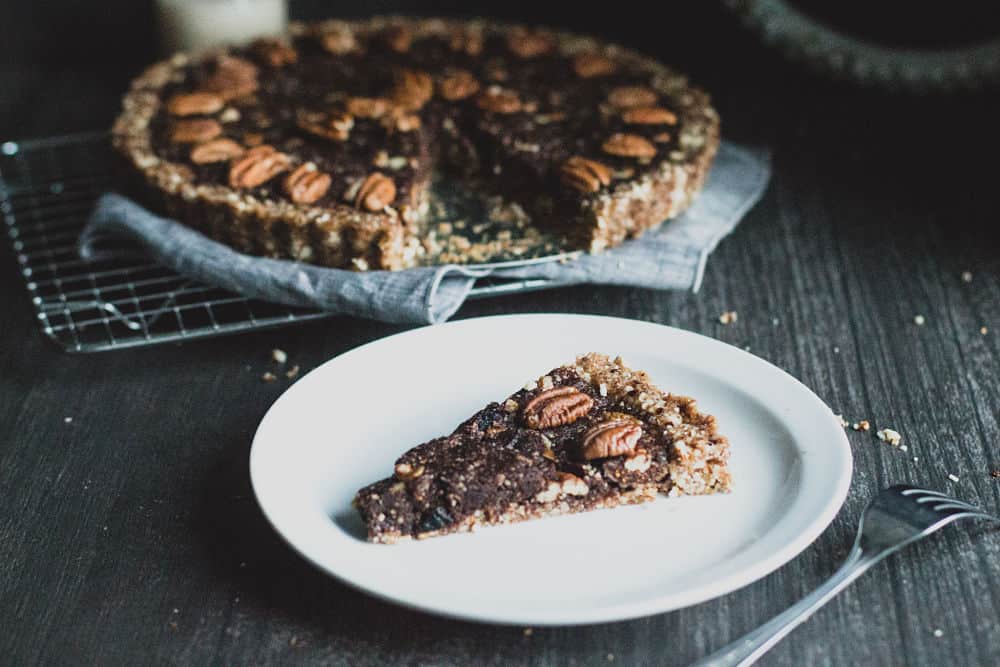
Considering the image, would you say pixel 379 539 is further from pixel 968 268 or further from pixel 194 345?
pixel 968 268

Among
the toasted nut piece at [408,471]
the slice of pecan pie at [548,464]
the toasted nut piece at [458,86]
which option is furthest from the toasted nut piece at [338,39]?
the toasted nut piece at [408,471]

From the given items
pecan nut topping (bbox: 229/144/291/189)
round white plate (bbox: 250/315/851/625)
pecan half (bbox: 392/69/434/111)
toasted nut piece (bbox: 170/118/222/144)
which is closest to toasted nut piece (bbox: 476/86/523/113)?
pecan half (bbox: 392/69/434/111)

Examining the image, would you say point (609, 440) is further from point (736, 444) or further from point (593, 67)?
point (593, 67)

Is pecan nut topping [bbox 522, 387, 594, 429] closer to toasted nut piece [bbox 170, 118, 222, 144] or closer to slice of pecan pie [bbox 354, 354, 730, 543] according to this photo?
slice of pecan pie [bbox 354, 354, 730, 543]

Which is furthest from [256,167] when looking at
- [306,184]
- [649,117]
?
[649,117]

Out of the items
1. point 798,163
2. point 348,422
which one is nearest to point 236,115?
point 348,422

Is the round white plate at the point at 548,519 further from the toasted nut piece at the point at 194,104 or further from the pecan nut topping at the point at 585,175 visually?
the toasted nut piece at the point at 194,104
